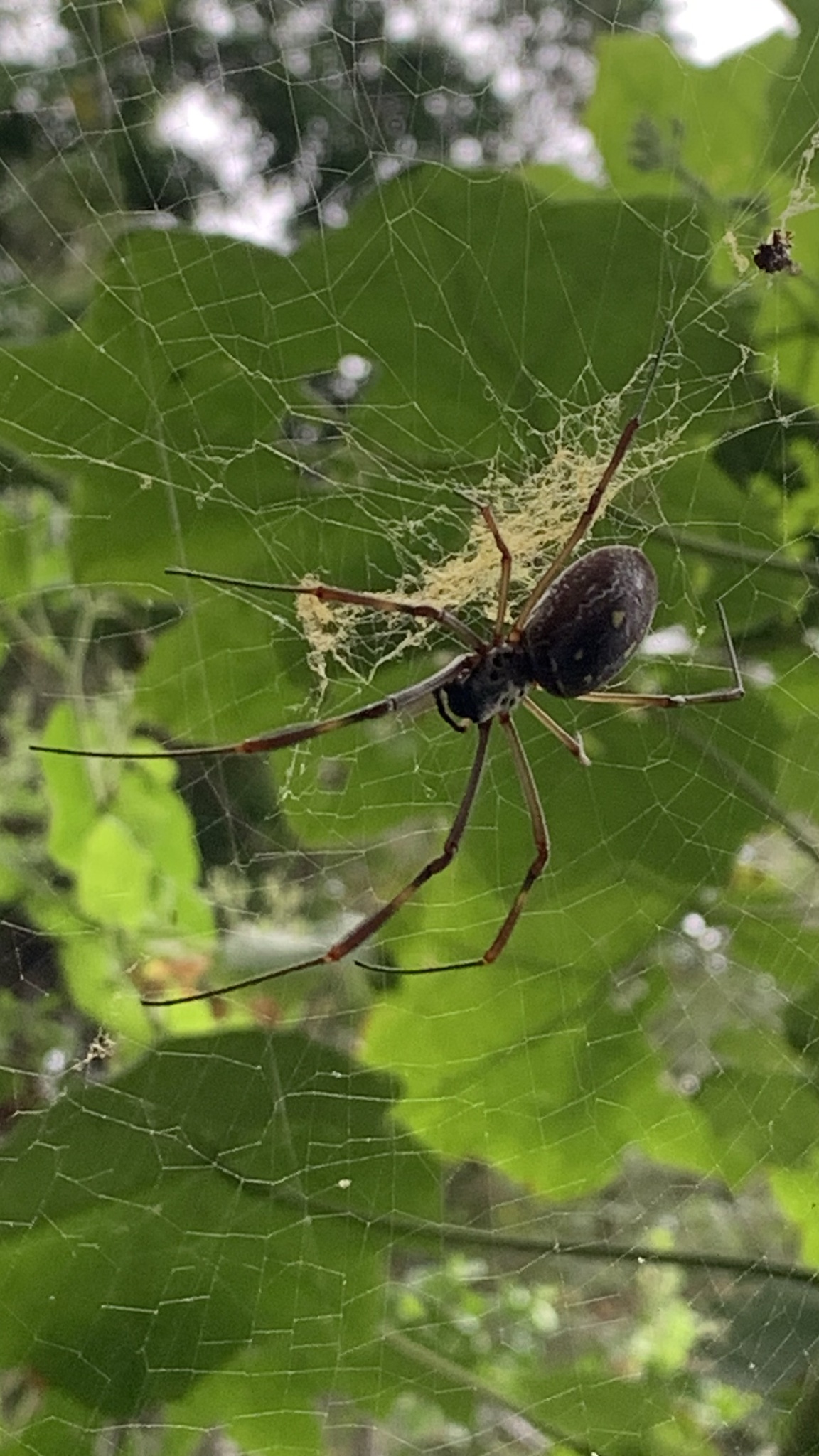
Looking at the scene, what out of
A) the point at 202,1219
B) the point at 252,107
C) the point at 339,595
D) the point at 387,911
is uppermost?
the point at 252,107

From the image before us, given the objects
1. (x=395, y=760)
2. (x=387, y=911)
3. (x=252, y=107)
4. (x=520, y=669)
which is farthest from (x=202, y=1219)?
(x=252, y=107)

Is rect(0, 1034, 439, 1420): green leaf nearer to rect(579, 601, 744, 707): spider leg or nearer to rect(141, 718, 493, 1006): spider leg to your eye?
rect(141, 718, 493, 1006): spider leg

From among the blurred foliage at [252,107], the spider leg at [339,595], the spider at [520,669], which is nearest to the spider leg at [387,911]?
the spider at [520,669]

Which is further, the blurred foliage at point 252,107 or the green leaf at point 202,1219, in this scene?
the green leaf at point 202,1219

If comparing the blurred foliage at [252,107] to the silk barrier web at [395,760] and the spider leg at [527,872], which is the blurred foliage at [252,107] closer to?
the silk barrier web at [395,760]

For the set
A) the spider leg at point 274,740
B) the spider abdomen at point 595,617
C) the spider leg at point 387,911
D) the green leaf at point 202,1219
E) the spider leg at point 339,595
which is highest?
the spider leg at point 339,595

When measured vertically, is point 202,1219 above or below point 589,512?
below

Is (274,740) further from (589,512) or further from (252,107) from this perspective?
(252,107)

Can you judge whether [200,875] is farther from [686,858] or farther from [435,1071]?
[686,858]
